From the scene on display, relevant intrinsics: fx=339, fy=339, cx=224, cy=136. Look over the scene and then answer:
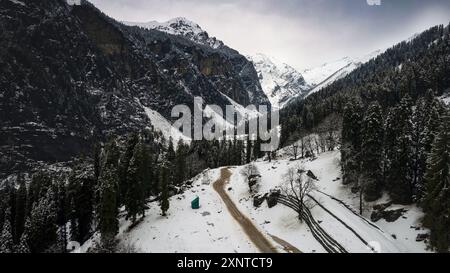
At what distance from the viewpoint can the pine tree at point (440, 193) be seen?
4031 cm

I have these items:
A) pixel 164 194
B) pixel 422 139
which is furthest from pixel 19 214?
pixel 422 139

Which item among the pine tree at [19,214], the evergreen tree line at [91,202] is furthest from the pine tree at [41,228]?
the pine tree at [19,214]

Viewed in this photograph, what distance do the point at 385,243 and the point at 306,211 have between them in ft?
38.4

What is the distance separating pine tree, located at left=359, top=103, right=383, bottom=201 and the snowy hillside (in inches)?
162

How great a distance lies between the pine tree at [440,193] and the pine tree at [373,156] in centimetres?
1259

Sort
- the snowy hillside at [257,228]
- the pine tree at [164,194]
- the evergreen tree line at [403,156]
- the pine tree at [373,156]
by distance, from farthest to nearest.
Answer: the pine tree at [373,156], the pine tree at [164,194], the evergreen tree line at [403,156], the snowy hillside at [257,228]

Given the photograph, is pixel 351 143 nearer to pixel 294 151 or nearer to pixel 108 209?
pixel 294 151

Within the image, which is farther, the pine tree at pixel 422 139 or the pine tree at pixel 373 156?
the pine tree at pixel 373 156

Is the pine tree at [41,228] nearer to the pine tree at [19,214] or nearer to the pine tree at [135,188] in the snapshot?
the pine tree at [19,214]

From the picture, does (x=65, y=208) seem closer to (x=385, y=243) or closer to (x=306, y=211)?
(x=306, y=211)

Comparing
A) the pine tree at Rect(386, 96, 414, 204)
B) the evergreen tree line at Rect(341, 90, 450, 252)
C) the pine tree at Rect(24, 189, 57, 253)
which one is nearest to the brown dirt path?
the evergreen tree line at Rect(341, 90, 450, 252)

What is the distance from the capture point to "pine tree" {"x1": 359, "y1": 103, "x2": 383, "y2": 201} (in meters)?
57.3

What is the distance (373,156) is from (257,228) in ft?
84.1
